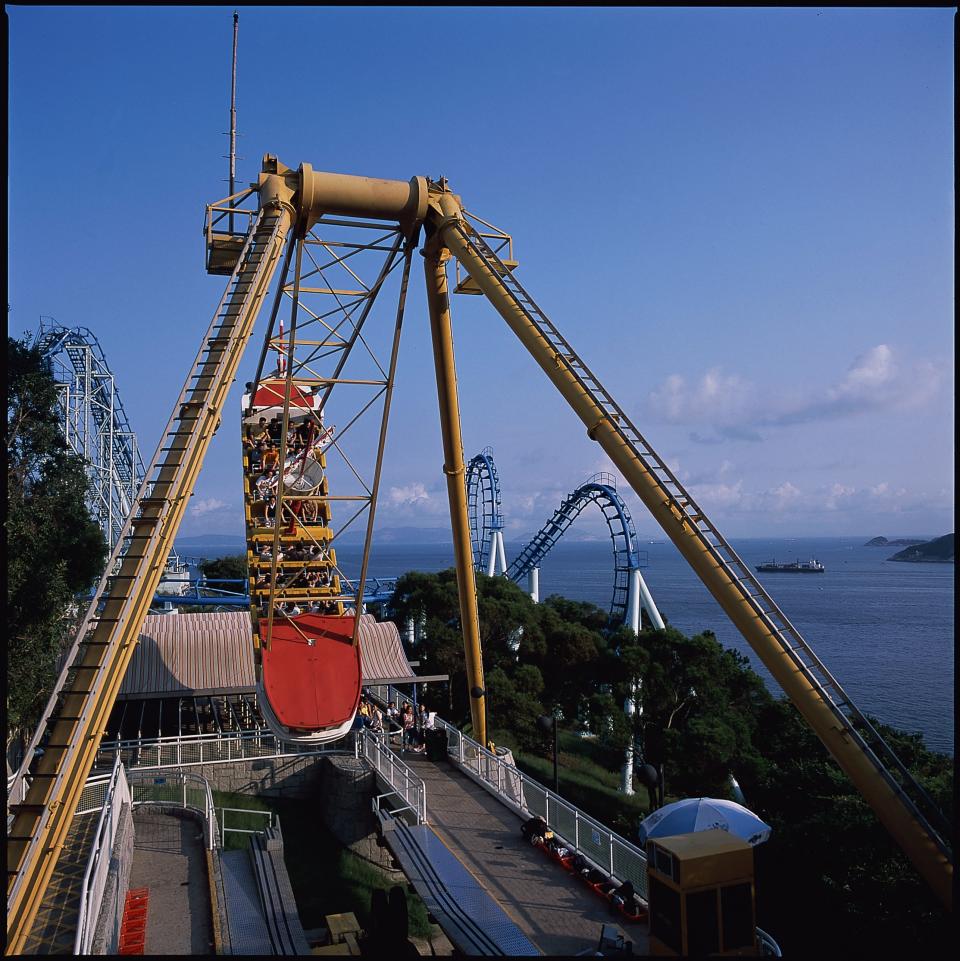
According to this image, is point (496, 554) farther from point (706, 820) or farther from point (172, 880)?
point (706, 820)

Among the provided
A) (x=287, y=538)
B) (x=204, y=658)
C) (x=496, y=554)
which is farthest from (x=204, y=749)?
(x=496, y=554)

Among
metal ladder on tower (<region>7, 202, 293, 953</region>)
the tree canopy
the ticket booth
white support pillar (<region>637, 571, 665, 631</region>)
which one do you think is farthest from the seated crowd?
white support pillar (<region>637, 571, 665, 631</region>)

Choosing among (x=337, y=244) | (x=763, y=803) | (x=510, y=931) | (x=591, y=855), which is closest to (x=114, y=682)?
(x=510, y=931)

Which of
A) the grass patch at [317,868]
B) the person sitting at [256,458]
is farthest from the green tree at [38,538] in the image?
the grass patch at [317,868]

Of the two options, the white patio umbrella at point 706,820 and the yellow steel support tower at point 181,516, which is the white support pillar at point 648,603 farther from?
the yellow steel support tower at point 181,516

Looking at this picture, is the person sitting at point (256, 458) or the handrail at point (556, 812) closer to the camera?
the handrail at point (556, 812)
